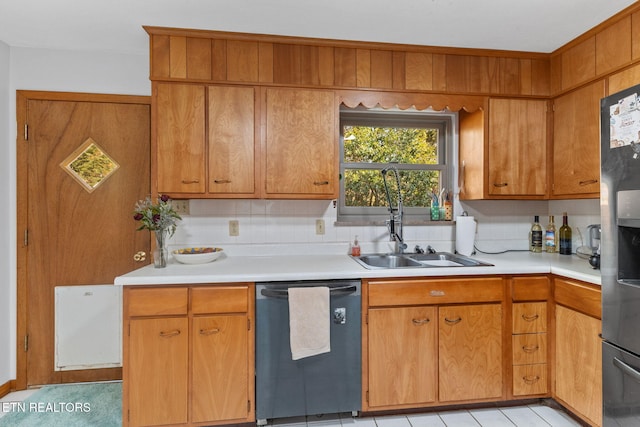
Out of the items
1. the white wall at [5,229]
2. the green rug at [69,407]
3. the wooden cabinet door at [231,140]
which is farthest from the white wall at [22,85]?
the wooden cabinet door at [231,140]

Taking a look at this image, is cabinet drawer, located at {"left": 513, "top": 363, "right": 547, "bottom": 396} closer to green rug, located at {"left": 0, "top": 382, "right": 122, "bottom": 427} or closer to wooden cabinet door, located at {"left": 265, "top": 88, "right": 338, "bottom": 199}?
wooden cabinet door, located at {"left": 265, "top": 88, "right": 338, "bottom": 199}

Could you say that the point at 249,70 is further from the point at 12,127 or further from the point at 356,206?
the point at 12,127

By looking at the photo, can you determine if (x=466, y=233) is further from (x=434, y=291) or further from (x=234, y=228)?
(x=234, y=228)

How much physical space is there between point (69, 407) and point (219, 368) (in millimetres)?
1143

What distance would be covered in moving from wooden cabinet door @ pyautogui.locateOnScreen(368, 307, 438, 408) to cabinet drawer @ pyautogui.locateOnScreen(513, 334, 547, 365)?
1.67 feet

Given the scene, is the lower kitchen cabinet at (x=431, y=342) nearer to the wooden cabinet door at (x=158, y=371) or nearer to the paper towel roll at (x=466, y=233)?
the paper towel roll at (x=466, y=233)

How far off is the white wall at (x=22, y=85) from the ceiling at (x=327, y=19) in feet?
0.37

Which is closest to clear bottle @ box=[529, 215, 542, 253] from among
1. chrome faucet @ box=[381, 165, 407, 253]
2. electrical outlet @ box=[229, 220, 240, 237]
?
chrome faucet @ box=[381, 165, 407, 253]

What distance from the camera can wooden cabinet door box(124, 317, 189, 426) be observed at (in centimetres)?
176

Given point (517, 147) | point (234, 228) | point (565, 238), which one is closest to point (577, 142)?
point (517, 147)

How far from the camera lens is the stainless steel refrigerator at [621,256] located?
1.37m

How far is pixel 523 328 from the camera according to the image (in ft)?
6.68

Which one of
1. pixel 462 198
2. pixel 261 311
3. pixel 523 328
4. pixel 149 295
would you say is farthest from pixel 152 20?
pixel 523 328

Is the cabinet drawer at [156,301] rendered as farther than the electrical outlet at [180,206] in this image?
No
